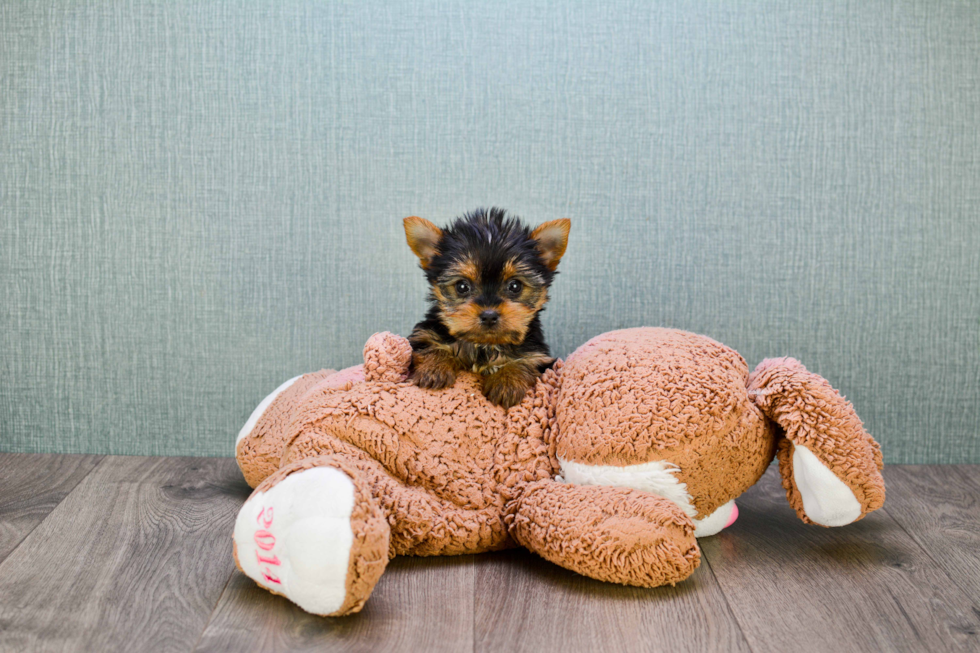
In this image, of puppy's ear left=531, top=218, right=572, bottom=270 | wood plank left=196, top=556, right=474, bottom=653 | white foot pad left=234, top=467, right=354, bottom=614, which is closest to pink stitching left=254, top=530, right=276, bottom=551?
white foot pad left=234, top=467, right=354, bottom=614

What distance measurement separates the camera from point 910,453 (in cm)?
230

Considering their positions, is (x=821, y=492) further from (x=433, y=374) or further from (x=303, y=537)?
(x=303, y=537)

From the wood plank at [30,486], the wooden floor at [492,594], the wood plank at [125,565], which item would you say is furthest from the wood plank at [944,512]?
the wood plank at [30,486]

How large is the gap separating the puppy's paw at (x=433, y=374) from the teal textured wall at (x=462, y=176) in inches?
22.9

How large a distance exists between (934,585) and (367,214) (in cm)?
163

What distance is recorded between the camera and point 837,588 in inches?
57.9

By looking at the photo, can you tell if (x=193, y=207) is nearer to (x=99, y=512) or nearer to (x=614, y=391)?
(x=99, y=512)

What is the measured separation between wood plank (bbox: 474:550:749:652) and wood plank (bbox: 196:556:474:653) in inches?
1.9

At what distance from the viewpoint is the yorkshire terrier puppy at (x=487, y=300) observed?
1547mm

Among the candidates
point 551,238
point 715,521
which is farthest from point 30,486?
point 715,521

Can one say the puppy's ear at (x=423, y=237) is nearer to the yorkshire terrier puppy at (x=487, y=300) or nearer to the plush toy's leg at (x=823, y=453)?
the yorkshire terrier puppy at (x=487, y=300)

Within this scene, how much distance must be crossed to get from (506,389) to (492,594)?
42 cm

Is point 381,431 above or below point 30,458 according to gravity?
above

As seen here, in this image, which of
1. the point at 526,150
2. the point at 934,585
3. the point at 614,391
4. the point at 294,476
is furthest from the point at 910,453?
the point at 294,476
